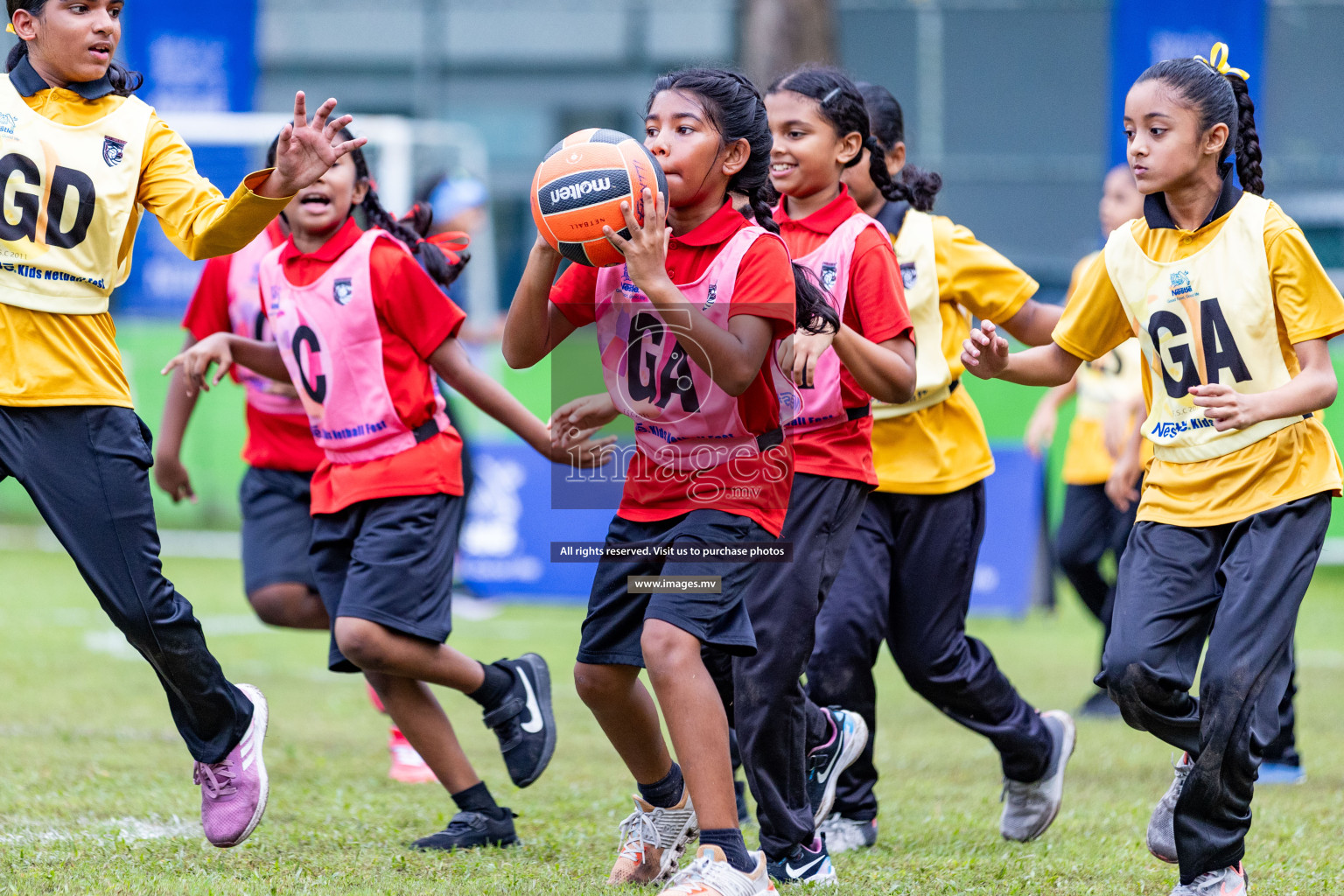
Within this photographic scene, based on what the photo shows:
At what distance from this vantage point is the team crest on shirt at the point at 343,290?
4.71 m

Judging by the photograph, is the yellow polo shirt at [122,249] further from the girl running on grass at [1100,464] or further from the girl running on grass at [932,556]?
the girl running on grass at [1100,464]

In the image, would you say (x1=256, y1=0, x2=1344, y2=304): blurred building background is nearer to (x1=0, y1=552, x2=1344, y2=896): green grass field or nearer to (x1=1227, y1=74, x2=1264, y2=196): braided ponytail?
(x1=0, y1=552, x2=1344, y2=896): green grass field

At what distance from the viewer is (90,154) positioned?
398 cm

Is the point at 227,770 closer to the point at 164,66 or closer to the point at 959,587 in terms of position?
the point at 959,587

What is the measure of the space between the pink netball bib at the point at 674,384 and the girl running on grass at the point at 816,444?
238mm

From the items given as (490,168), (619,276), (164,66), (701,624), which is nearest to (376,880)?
(701,624)

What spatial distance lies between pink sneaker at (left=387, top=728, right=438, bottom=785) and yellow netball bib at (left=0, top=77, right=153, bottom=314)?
225cm

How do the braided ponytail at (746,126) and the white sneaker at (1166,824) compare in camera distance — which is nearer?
the braided ponytail at (746,126)

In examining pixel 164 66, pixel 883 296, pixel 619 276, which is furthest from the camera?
pixel 164 66

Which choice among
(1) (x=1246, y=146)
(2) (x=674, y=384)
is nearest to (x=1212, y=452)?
(1) (x=1246, y=146)

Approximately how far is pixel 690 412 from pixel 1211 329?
50.1 inches

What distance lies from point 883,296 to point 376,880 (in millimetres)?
1966

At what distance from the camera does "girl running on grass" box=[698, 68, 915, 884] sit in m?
3.99

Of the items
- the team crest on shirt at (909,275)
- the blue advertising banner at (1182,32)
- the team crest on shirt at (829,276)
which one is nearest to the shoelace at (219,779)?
the team crest on shirt at (829,276)
